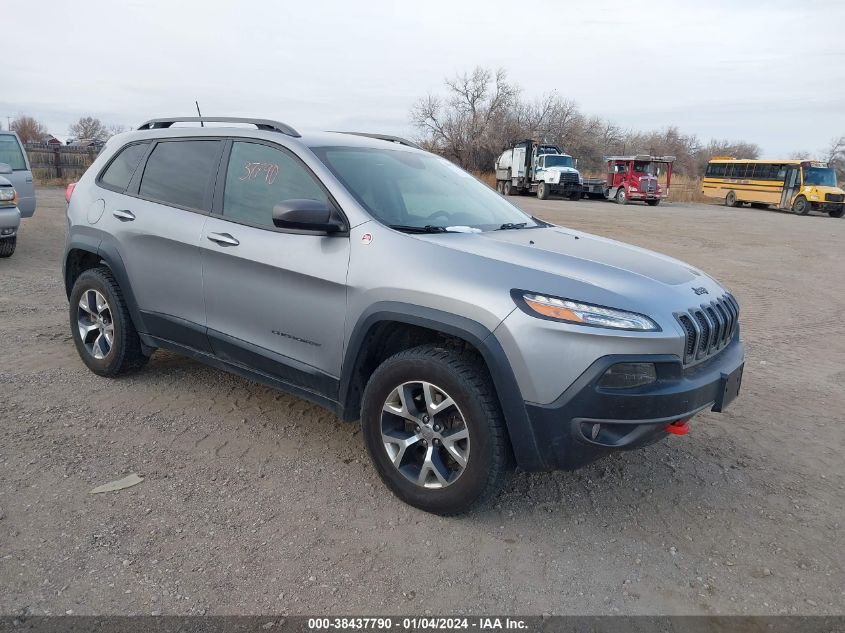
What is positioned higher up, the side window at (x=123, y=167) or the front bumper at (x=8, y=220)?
the side window at (x=123, y=167)

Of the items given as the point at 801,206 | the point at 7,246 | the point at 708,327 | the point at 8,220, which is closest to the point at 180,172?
the point at 708,327

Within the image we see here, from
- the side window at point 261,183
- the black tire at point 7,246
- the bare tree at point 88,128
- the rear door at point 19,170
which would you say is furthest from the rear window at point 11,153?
the bare tree at point 88,128

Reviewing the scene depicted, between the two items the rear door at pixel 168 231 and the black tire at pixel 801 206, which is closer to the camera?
the rear door at pixel 168 231

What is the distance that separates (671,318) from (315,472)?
1.98 metres

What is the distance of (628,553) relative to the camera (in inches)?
116

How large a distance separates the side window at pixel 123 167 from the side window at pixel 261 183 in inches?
42.1

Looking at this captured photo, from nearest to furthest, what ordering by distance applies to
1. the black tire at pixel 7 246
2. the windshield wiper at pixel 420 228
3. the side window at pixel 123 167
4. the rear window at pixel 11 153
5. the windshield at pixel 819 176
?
the windshield wiper at pixel 420 228, the side window at pixel 123 167, the black tire at pixel 7 246, the rear window at pixel 11 153, the windshield at pixel 819 176

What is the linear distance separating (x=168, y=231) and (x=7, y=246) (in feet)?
23.1

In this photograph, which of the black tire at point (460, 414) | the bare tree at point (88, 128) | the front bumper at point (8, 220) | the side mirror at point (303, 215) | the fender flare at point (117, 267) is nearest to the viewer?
the black tire at point (460, 414)

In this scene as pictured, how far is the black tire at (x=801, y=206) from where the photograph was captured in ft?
106

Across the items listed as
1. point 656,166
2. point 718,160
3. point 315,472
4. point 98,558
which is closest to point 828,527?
point 315,472

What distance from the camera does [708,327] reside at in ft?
10.1

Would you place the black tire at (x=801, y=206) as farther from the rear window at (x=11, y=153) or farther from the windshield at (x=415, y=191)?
the windshield at (x=415, y=191)

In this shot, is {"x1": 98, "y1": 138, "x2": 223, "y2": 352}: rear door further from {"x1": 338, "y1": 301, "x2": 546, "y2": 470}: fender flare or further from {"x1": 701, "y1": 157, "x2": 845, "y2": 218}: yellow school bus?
{"x1": 701, "y1": 157, "x2": 845, "y2": 218}: yellow school bus
